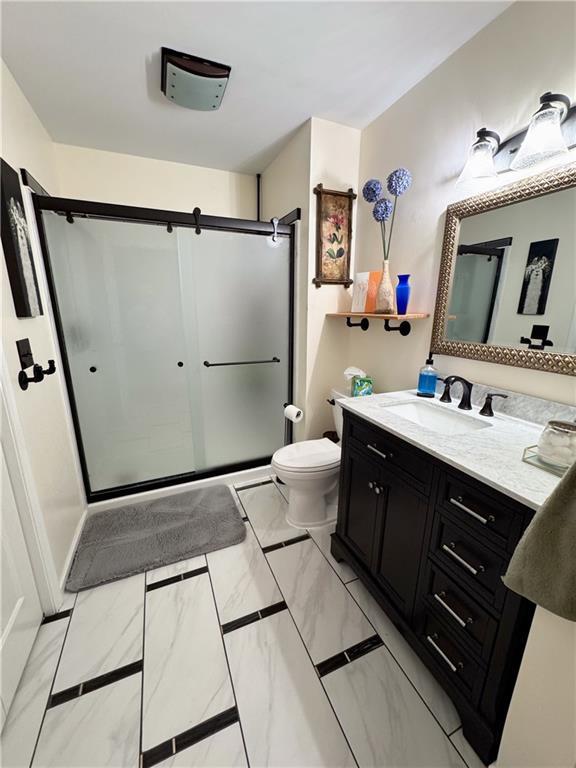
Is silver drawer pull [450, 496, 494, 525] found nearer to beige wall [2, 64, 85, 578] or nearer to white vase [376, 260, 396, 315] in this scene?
white vase [376, 260, 396, 315]

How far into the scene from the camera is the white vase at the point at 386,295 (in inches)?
66.6

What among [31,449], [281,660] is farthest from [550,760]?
[31,449]

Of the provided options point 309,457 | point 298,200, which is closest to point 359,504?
point 309,457

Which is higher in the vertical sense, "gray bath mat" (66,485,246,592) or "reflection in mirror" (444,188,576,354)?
"reflection in mirror" (444,188,576,354)

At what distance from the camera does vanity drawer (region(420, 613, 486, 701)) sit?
915mm

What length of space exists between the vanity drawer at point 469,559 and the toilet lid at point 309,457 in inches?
31.3

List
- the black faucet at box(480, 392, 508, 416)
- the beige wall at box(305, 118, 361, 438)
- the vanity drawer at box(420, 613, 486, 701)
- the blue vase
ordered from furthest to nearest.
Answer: the beige wall at box(305, 118, 361, 438) < the blue vase < the black faucet at box(480, 392, 508, 416) < the vanity drawer at box(420, 613, 486, 701)

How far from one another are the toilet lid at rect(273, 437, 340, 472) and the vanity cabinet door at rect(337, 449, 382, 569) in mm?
258

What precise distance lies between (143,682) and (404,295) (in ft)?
6.50

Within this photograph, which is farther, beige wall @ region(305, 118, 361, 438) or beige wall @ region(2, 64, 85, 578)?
beige wall @ region(305, 118, 361, 438)

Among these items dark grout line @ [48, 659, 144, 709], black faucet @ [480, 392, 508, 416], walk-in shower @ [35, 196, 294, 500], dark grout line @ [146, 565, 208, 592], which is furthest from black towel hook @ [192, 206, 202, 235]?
dark grout line @ [48, 659, 144, 709]

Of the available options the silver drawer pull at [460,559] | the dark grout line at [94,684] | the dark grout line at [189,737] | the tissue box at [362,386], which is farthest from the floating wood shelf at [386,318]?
the dark grout line at [94,684]

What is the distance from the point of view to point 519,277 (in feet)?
3.98

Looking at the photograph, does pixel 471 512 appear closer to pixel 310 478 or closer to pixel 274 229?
pixel 310 478
